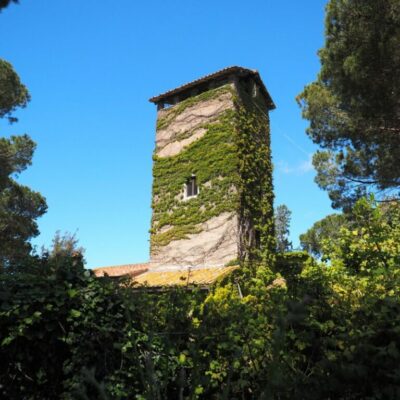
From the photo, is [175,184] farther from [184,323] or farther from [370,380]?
[370,380]

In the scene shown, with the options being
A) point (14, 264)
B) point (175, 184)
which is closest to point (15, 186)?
point (175, 184)

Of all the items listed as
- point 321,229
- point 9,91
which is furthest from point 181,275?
point 321,229

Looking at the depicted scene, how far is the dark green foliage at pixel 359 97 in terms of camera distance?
10.3 meters

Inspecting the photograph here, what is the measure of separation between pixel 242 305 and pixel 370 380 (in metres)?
1.35

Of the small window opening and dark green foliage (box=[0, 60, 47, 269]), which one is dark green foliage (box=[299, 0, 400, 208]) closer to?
the small window opening

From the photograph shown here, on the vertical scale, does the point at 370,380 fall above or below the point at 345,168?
below

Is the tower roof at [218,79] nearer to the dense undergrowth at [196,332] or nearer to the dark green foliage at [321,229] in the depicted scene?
the dense undergrowth at [196,332]

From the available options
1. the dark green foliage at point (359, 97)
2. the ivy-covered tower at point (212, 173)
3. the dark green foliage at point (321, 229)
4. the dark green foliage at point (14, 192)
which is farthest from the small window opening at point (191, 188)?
the dark green foliage at point (321, 229)

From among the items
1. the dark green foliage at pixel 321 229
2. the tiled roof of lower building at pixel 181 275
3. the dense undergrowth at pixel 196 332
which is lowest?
the dense undergrowth at pixel 196 332

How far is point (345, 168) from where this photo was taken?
606 inches

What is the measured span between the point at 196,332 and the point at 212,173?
937 cm

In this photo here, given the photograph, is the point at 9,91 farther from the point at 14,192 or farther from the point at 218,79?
the point at 218,79

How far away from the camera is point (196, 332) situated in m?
3.67

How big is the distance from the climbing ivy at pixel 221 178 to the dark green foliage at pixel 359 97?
2.66 metres
